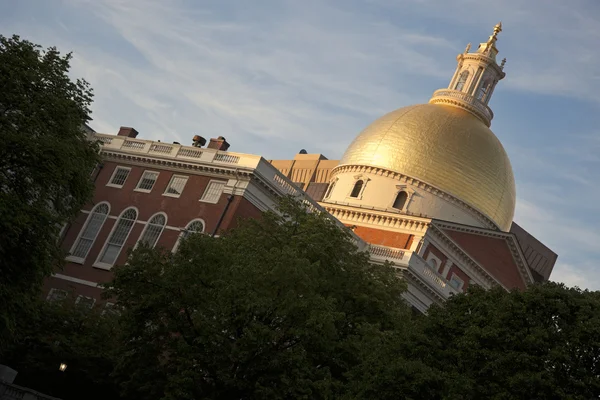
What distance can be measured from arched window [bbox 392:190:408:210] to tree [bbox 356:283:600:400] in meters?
42.1

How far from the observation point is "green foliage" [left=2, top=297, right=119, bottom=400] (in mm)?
51062

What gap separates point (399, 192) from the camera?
87062mm

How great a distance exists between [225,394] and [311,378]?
326 centimetres

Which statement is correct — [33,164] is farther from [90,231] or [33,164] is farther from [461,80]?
[461,80]

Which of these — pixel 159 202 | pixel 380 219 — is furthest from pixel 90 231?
pixel 380 219

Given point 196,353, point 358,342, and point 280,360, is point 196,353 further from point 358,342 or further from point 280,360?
point 358,342

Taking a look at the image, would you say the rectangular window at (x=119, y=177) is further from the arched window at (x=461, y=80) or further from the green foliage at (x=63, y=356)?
the arched window at (x=461, y=80)

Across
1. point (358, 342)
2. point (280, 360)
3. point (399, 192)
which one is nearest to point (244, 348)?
point (280, 360)

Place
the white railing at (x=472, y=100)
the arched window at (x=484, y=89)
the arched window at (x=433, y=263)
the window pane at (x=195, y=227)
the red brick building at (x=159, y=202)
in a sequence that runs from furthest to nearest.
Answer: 1. the arched window at (x=484, y=89)
2. the white railing at (x=472, y=100)
3. the arched window at (x=433, y=263)
4. the red brick building at (x=159, y=202)
5. the window pane at (x=195, y=227)

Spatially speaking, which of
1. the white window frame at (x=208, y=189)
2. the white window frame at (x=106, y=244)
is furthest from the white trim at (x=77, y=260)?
the white window frame at (x=208, y=189)

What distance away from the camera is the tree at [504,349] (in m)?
38.8

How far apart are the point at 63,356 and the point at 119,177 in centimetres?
2167

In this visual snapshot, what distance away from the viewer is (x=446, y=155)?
87.9 metres

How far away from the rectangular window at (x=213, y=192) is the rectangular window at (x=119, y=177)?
19.6 ft
